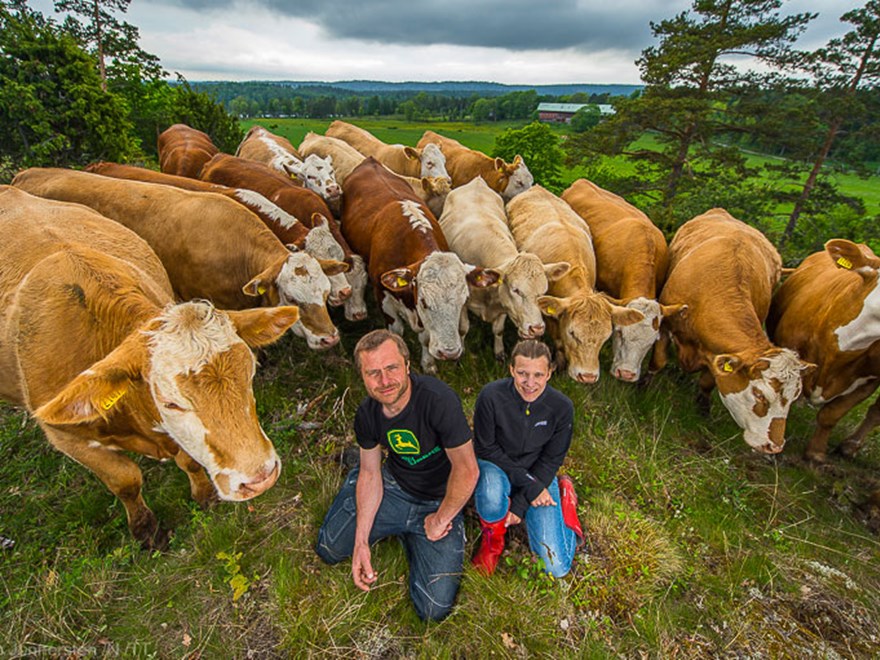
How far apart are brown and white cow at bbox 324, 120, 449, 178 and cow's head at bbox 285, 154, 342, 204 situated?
10.5 ft

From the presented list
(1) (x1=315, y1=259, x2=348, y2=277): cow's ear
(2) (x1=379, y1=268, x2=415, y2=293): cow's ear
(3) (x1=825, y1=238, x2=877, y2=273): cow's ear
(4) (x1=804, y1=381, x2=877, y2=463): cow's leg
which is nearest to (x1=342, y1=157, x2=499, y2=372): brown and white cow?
(2) (x1=379, y1=268, x2=415, y2=293): cow's ear

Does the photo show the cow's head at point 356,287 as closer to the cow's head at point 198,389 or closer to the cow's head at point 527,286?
the cow's head at point 527,286

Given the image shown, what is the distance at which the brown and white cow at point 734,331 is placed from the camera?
4.47 m

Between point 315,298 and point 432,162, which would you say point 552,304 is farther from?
point 432,162

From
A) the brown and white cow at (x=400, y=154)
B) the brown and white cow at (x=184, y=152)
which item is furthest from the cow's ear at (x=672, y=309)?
the brown and white cow at (x=184, y=152)

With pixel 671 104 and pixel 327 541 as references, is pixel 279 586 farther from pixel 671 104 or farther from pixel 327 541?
pixel 671 104

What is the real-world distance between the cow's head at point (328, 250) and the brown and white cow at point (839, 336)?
227 inches

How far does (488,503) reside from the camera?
3217 mm

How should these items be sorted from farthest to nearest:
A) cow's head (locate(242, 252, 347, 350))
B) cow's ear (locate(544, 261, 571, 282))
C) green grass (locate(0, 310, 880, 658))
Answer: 1. cow's ear (locate(544, 261, 571, 282))
2. cow's head (locate(242, 252, 347, 350))
3. green grass (locate(0, 310, 880, 658))

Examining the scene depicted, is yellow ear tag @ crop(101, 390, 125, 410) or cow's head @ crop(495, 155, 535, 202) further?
cow's head @ crop(495, 155, 535, 202)

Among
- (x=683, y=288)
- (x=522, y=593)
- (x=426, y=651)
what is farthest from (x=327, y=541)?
(x=683, y=288)

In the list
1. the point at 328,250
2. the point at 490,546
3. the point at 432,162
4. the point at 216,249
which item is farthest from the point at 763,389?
the point at 432,162

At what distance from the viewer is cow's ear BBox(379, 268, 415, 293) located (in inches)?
198

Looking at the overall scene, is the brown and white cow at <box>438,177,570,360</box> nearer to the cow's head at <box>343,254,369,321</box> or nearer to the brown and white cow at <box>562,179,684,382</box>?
the brown and white cow at <box>562,179,684,382</box>
